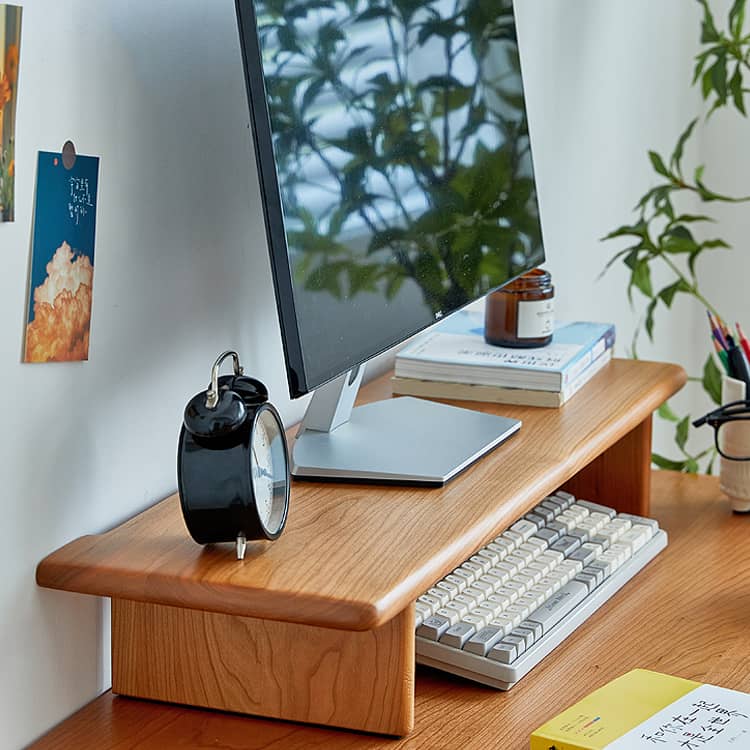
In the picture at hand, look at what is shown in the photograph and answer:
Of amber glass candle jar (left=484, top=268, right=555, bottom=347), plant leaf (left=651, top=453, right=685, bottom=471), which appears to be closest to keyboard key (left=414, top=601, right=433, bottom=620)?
amber glass candle jar (left=484, top=268, right=555, bottom=347)

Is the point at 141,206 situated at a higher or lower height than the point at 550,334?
higher

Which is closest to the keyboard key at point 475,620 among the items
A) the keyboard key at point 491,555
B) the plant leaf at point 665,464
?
the keyboard key at point 491,555

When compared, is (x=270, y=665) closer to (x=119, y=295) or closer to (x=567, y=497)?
(x=119, y=295)

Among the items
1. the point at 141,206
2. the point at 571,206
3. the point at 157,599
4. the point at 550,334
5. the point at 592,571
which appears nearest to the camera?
the point at 157,599

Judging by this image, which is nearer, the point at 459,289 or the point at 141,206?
the point at 141,206

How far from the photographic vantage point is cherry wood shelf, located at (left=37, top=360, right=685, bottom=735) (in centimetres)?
86

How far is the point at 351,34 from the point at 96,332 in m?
0.32

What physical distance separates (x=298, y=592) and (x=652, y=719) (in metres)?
0.28

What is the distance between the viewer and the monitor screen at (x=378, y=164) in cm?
92

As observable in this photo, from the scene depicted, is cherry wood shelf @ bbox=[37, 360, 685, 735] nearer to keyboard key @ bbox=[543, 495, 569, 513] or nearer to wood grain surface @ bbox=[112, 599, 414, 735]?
wood grain surface @ bbox=[112, 599, 414, 735]

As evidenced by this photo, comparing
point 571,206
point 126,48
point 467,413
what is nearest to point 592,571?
point 467,413

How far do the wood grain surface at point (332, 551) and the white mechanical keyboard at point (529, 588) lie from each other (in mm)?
94

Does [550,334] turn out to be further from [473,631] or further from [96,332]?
[96,332]

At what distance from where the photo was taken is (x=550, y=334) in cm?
145
